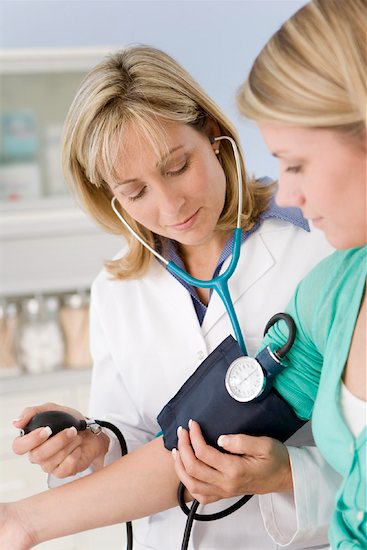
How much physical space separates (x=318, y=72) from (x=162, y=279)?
69 cm

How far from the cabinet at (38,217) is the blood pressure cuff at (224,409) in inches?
71.6

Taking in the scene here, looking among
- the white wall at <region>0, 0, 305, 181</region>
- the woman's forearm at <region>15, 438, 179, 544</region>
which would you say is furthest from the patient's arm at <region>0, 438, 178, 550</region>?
the white wall at <region>0, 0, 305, 181</region>

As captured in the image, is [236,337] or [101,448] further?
[101,448]

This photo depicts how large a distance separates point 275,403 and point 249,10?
7.62ft

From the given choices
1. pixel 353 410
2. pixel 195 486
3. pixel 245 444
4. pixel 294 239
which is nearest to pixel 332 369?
pixel 353 410

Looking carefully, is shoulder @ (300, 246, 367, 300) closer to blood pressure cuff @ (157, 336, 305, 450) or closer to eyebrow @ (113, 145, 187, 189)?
blood pressure cuff @ (157, 336, 305, 450)

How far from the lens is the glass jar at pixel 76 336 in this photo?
10.5 ft

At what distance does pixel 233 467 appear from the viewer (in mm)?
1267

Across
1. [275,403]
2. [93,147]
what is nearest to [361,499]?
[275,403]

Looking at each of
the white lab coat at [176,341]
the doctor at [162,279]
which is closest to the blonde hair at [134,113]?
the doctor at [162,279]

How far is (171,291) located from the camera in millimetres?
1622

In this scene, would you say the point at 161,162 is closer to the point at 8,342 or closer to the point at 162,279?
the point at 162,279

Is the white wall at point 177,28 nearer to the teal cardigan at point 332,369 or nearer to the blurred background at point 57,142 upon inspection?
the blurred background at point 57,142

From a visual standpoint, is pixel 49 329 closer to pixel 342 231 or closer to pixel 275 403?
pixel 275 403
